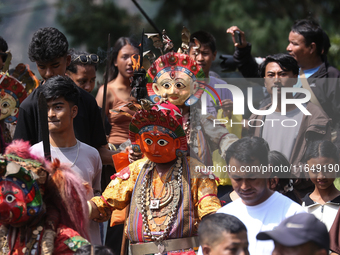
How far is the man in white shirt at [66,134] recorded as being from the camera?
13.7 ft

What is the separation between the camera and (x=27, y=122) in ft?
14.6

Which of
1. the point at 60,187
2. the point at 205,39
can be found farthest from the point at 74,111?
the point at 205,39

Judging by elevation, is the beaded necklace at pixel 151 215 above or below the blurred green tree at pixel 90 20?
below

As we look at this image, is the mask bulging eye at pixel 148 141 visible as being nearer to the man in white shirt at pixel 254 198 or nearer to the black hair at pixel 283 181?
the man in white shirt at pixel 254 198

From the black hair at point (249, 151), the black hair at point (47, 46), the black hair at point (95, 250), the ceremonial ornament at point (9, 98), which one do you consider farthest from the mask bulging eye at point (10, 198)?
the ceremonial ornament at point (9, 98)

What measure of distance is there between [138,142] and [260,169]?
3.37 ft

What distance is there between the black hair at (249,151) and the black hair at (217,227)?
2.21ft

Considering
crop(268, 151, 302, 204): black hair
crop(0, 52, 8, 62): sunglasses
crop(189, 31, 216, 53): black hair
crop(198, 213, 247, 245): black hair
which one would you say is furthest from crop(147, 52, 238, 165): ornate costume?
crop(198, 213, 247, 245): black hair

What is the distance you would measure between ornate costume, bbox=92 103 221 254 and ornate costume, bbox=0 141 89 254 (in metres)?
0.73

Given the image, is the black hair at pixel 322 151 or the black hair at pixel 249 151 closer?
the black hair at pixel 249 151

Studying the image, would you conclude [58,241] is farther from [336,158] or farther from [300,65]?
[300,65]

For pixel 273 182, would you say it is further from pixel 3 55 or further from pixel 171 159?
pixel 3 55

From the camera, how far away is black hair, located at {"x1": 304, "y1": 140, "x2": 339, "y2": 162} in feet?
14.0

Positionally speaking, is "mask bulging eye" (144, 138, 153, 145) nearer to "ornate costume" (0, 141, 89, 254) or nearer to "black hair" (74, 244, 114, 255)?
"ornate costume" (0, 141, 89, 254)
